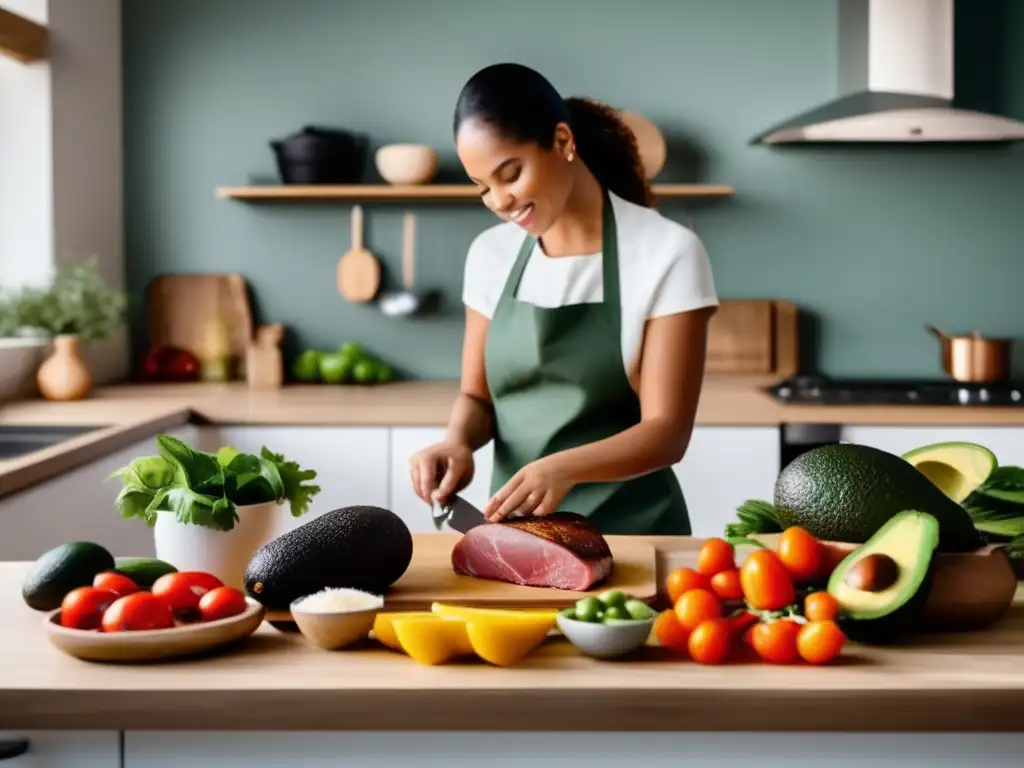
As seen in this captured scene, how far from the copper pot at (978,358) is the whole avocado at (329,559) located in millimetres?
2556

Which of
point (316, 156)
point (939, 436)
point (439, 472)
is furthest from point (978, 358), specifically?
point (439, 472)

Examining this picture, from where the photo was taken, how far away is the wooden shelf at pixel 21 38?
2928 millimetres

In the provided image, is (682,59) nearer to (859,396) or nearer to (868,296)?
(868,296)

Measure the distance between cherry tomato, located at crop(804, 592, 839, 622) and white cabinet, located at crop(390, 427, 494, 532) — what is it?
6.04 feet

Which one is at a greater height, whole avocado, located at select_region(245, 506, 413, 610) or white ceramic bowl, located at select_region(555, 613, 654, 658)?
whole avocado, located at select_region(245, 506, 413, 610)

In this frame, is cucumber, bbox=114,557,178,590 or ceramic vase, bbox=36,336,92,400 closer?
cucumber, bbox=114,557,178,590

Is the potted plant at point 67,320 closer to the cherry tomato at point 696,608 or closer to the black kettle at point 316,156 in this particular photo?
the black kettle at point 316,156

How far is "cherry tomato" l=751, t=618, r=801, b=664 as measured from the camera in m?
1.03

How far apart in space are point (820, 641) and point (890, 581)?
0.10 metres

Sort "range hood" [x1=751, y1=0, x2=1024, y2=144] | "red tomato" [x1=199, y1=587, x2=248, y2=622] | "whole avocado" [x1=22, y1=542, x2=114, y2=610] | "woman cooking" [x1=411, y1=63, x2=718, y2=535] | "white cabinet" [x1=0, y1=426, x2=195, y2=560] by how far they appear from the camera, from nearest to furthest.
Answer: "red tomato" [x1=199, y1=587, x2=248, y2=622]
"whole avocado" [x1=22, y1=542, x2=114, y2=610]
"woman cooking" [x1=411, y1=63, x2=718, y2=535]
"white cabinet" [x1=0, y1=426, x2=195, y2=560]
"range hood" [x1=751, y1=0, x2=1024, y2=144]

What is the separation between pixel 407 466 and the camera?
9.42 ft

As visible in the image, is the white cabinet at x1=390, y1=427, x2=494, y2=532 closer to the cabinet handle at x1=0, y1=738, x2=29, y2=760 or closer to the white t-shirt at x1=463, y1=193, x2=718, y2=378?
the white t-shirt at x1=463, y1=193, x2=718, y2=378

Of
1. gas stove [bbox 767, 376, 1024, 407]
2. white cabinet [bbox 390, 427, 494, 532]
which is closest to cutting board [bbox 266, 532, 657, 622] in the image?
white cabinet [bbox 390, 427, 494, 532]

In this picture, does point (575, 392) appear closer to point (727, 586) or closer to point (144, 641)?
point (727, 586)
